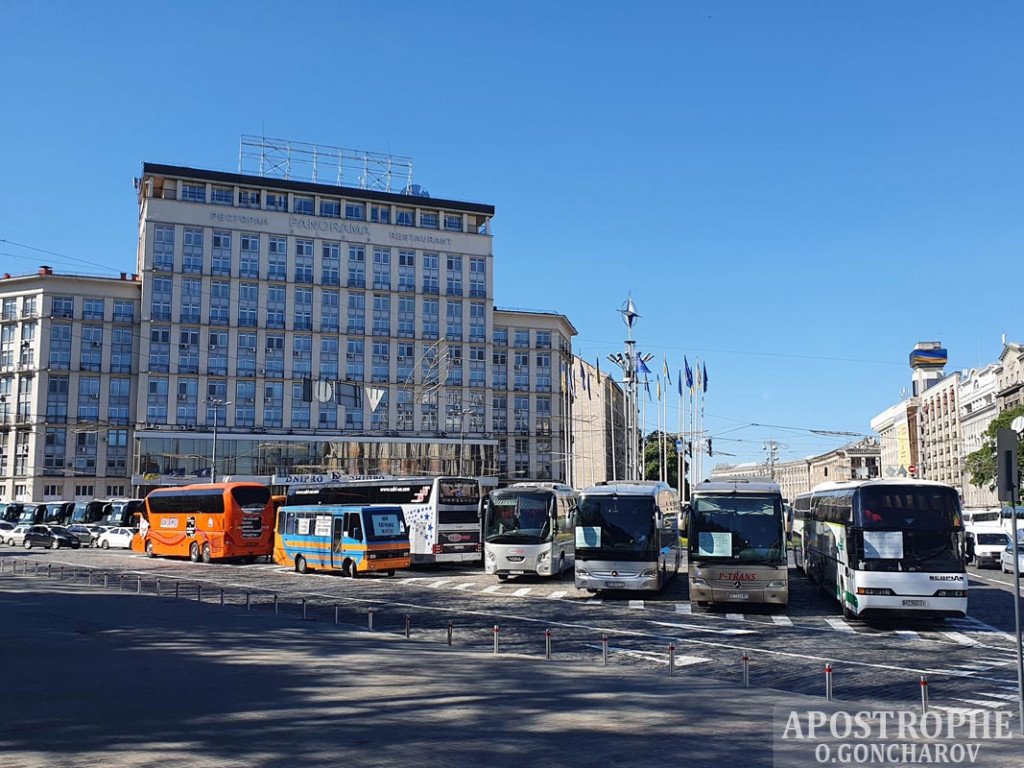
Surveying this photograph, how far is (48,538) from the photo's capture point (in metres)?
57.3

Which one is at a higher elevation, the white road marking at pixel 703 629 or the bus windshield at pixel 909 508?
the bus windshield at pixel 909 508

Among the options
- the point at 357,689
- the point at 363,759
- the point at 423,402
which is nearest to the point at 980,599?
the point at 357,689

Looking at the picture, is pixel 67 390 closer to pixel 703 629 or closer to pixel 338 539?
pixel 338 539

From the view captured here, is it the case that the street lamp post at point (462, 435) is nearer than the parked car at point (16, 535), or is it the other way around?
the parked car at point (16, 535)

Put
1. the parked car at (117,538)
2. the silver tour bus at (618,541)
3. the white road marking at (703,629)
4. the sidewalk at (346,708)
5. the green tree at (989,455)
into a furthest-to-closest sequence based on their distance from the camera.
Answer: the green tree at (989,455) < the parked car at (117,538) < the silver tour bus at (618,541) < the white road marking at (703,629) < the sidewalk at (346,708)

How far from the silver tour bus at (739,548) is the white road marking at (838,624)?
45.7 inches

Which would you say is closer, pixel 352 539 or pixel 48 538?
pixel 352 539

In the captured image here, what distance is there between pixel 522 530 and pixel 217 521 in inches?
677

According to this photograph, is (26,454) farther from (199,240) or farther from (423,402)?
(423,402)

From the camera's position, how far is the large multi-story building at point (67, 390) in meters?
81.9

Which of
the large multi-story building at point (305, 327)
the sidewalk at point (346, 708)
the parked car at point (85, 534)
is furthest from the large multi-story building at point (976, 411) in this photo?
the sidewalk at point (346, 708)

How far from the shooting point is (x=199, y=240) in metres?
83.9

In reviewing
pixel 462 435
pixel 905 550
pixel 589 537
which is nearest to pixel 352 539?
pixel 589 537

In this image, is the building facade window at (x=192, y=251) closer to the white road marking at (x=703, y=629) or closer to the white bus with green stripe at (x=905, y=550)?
the white road marking at (x=703, y=629)
